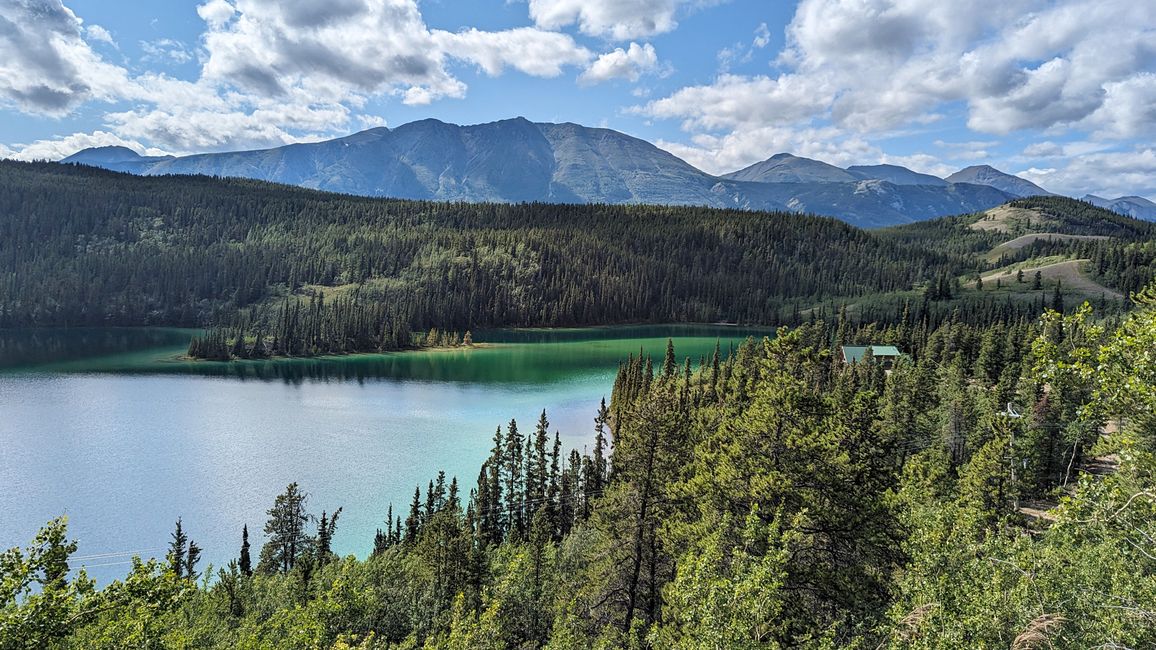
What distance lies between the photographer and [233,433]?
3452 inches

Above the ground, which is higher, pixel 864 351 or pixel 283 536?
pixel 864 351

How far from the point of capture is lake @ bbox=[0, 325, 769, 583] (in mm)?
58000

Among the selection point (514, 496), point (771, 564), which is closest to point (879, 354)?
point (514, 496)

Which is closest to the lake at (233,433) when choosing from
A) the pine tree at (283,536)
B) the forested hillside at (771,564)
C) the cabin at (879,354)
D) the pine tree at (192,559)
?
the pine tree at (192,559)

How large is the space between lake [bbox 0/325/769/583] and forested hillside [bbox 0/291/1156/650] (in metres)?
14.9

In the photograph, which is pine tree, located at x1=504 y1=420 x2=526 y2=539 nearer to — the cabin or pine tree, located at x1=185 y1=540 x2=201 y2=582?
pine tree, located at x1=185 y1=540 x2=201 y2=582

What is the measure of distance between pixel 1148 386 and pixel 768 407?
11763 millimetres

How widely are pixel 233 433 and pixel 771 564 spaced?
3603 inches

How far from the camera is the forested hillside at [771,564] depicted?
1215 centimetres

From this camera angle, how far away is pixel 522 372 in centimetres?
14450

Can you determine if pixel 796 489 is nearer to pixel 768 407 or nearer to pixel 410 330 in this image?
pixel 768 407

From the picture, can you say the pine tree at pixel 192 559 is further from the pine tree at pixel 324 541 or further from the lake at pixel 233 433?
the pine tree at pixel 324 541

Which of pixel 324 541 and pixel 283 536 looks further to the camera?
pixel 324 541

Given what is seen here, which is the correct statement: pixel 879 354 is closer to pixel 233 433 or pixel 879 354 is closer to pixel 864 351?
pixel 864 351
